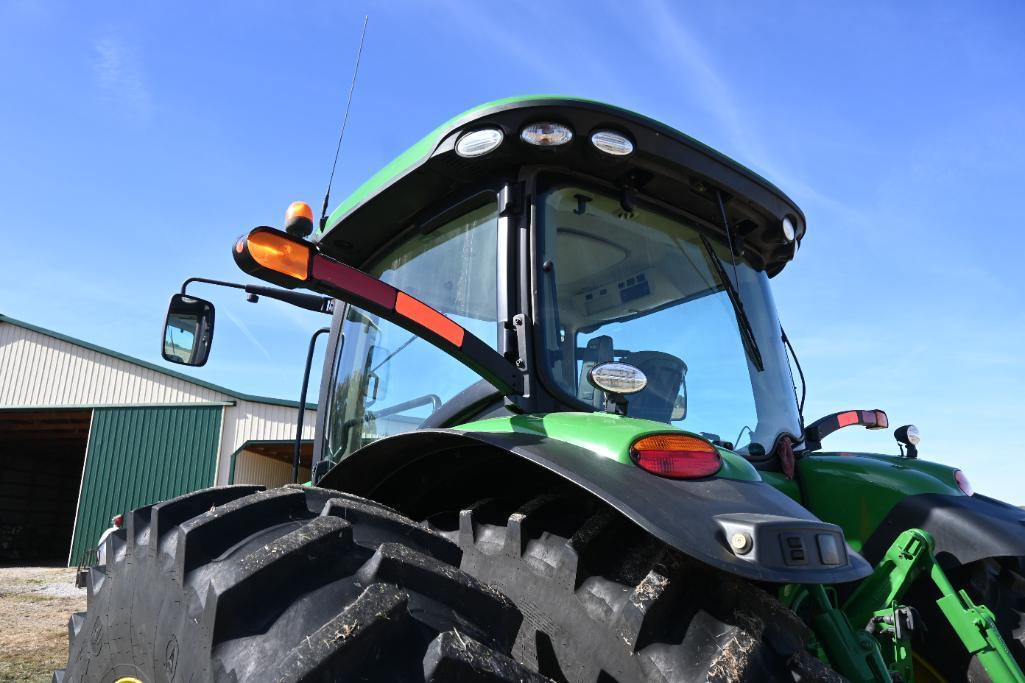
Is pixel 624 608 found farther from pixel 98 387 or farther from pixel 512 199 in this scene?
pixel 98 387

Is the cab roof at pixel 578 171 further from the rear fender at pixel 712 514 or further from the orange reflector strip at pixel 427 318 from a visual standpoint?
the rear fender at pixel 712 514

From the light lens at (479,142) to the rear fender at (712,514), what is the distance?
979 millimetres

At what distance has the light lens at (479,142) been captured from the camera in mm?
2320

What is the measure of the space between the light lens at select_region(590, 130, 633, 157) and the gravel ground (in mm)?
6109

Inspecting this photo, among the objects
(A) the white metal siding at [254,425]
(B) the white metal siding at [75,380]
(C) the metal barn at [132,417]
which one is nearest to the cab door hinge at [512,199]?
(C) the metal barn at [132,417]

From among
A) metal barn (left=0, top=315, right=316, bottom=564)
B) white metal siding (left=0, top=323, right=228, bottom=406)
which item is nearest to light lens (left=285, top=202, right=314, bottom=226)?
metal barn (left=0, top=315, right=316, bottom=564)

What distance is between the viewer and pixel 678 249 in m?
2.68

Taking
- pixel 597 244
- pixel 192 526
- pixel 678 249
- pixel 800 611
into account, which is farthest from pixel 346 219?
pixel 800 611

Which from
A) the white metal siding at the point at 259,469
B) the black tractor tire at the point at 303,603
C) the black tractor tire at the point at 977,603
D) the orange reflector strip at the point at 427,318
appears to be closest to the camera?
the black tractor tire at the point at 303,603

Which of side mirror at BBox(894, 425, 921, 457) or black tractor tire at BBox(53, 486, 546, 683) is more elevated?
side mirror at BBox(894, 425, 921, 457)

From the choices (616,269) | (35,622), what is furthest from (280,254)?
(35,622)

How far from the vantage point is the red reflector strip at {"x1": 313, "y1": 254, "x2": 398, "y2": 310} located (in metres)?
1.76

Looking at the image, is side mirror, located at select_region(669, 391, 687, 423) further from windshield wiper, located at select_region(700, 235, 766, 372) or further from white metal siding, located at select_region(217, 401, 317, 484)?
white metal siding, located at select_region(217, 401, 317, 484)

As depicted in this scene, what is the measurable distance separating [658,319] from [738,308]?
36 cm
